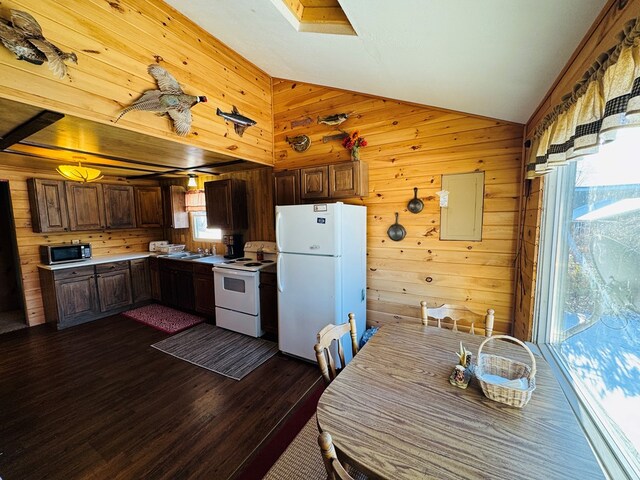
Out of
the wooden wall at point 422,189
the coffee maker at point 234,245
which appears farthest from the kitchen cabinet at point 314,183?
the coffee maker at point 234,245

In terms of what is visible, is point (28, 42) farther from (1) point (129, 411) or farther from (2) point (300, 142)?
(1) point (129, 411)

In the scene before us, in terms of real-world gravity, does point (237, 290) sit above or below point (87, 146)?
below

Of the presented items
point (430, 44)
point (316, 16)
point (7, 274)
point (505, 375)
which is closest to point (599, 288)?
point (505, 375)

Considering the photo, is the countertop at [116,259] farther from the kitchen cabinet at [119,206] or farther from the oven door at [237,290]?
the kitchen cabinet at [119,206]

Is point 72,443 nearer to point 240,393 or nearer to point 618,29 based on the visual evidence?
point 240,393

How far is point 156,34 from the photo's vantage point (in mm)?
2160

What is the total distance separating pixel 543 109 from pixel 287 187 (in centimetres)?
248

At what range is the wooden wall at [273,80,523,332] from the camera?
2.39 m

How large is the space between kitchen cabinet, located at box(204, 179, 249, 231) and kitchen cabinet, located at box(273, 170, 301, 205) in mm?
918

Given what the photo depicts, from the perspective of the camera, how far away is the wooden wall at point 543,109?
94cm

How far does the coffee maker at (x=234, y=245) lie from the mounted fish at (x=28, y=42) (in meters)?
2.75

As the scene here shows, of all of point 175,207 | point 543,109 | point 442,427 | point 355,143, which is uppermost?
point 355,143

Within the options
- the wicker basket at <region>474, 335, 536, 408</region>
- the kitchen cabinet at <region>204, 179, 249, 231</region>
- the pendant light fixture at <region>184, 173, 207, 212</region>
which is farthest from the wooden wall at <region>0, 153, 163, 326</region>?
the wicker basket at <region>474, 335, 536, 408</region>

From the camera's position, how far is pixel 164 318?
414 cm
